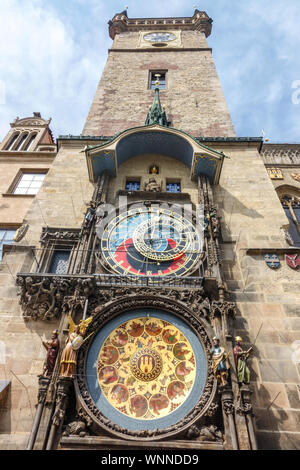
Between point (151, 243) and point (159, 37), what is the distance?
18.4 metres

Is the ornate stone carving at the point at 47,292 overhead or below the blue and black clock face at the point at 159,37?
below

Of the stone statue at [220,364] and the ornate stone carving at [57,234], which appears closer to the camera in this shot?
the stone statue at [220,364]

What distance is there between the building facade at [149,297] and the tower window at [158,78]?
5.24 metres

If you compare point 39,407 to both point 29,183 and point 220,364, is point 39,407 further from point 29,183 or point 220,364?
point 29,183

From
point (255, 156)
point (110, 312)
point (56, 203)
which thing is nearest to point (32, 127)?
point (56, 203)

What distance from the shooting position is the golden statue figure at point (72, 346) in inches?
253

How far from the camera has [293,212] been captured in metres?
13.8

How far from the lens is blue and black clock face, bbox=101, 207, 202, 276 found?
8.76 meters

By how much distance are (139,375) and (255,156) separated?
896 cm

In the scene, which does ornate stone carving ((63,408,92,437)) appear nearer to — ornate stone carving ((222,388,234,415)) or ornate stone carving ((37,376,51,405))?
ornate stone carving ((37,376,51,405))

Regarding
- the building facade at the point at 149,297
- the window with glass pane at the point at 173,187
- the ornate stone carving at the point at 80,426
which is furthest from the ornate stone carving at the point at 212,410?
the window with glass pane at the point at 173,187

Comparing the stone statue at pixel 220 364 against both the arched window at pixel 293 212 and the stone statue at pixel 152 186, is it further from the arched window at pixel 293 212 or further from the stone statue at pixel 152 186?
the arched window at pixel 293 212

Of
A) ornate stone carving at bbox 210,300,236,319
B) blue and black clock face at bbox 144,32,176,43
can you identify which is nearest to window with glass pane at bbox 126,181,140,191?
ornate stone carving at bbox 210,300,236,319

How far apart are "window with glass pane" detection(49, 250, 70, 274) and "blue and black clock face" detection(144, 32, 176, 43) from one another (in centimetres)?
1774
